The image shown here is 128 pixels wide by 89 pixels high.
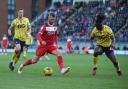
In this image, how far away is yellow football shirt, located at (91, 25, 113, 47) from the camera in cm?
2053

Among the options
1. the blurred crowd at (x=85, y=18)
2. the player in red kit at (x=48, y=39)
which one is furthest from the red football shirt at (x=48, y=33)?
the blurred crowd at (x=85, y=18)

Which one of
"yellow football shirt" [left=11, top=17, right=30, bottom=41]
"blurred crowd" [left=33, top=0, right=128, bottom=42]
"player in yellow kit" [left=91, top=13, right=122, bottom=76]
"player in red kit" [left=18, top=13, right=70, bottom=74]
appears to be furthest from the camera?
"blurred crowd" [left=33, top=0, right=128, bottom=42]

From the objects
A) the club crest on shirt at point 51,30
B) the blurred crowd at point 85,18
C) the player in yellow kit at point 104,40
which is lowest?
the blurred crowd at point 85,18

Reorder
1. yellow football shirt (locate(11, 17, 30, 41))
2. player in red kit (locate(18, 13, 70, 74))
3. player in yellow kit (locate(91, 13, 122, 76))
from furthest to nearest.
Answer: yellow football shirt (locate(11, 17, 30, 41)) < player in yellow kit (locate(91, 13, 122, 76)) < player in red kit (locate(18, 13, 70, 74))

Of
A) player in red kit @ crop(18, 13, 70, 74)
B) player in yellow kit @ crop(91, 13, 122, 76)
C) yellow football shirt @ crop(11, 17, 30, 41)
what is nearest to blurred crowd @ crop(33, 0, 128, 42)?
yellow football shirt @ crop(11, 17, 30, 41)

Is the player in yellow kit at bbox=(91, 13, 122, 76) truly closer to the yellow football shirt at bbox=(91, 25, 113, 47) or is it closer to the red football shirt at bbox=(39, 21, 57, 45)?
the yellow football shirt at bbox=(91, 25, 113, 47)

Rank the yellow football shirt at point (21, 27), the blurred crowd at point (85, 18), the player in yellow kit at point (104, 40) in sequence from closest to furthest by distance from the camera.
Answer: the player in yellow kit at point (104, 40), the yellow football shirt at point (21, 27), the blurred crowd at point (85, 18)

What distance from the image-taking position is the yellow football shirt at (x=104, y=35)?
20.5m

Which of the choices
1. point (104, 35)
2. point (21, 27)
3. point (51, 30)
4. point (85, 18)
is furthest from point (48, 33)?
point (85, 18)

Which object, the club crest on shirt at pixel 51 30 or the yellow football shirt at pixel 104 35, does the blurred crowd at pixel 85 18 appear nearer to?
the yellow football shirt at pixel 104 35

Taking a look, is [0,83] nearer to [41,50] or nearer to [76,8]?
[41,50]

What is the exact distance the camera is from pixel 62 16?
6875 cm

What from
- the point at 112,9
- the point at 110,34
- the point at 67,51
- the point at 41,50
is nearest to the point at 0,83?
the point at 41,50

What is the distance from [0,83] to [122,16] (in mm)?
47270
